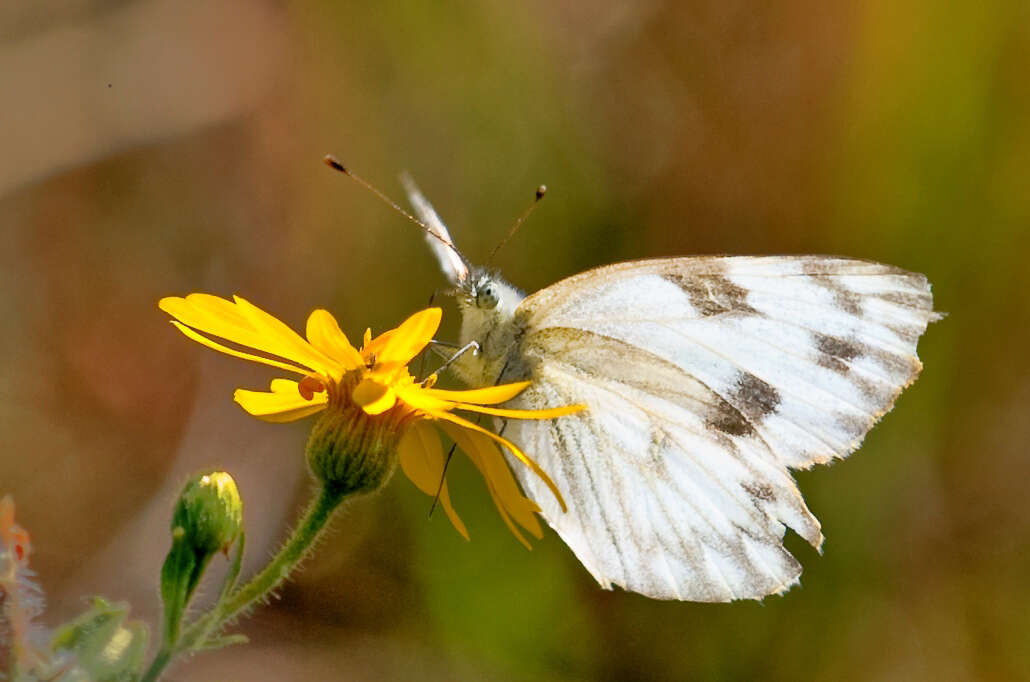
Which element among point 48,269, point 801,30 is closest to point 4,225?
point 48,269

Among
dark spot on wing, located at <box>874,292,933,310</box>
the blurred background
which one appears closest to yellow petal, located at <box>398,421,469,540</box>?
dark spot on wing, located at <box>874,292,933,310</box>

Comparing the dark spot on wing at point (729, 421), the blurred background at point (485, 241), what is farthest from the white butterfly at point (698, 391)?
the blurred background at point (485, 241)

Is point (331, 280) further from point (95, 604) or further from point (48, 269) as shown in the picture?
point (95, 604)

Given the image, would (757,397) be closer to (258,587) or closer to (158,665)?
(258,587)

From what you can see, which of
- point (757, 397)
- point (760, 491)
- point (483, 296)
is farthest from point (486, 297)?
point (760, 491)

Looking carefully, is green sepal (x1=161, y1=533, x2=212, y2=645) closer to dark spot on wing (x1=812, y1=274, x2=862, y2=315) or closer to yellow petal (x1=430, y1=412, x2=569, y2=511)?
yellow petal (x1=430, y1=412, x2=569, y2=511)
